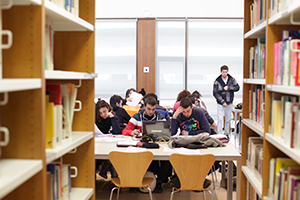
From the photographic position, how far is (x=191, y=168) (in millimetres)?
3123

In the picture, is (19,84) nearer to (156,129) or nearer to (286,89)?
(286,89)

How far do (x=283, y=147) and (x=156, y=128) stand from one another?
7.08 feet

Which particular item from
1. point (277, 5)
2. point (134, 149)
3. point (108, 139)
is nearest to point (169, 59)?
point (108, 139)

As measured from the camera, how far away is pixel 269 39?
7.21 ft

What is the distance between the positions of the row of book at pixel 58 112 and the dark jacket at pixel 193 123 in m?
2.46

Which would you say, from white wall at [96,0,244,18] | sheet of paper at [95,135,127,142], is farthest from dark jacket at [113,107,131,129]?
white wall at [96,0,244,18]

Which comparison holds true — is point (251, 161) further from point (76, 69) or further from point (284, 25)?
point (76, 69)

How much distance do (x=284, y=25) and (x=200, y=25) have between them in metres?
7.21

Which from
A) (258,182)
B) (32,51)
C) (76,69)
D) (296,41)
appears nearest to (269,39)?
(296,41)

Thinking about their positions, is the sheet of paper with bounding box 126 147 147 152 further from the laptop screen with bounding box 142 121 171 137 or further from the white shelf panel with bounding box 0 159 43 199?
the white shelf panel with bounding box 0 159 43 199

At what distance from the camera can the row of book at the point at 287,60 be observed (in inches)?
72.3

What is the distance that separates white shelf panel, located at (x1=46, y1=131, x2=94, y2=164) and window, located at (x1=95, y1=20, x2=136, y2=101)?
701 cm

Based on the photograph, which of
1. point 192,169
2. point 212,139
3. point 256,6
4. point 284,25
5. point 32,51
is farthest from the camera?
point 212,139

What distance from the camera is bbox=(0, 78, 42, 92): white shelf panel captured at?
1.17 metres
